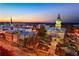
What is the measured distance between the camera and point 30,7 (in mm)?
1561

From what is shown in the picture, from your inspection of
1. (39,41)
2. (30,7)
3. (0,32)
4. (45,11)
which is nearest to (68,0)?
(45,11)

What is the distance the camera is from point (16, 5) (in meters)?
1.56

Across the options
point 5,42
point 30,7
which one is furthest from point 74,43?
point 5,42

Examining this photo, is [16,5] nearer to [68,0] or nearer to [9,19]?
[9,19]

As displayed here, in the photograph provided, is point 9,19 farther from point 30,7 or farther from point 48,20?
point 48,20

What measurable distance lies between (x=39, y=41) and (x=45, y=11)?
282 millimetres

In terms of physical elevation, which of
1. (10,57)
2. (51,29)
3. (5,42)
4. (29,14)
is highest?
(29,14)

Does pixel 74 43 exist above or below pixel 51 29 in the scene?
below

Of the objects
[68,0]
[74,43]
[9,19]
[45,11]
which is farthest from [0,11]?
[74,43]

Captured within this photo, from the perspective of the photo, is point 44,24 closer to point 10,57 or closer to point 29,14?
point 29,14

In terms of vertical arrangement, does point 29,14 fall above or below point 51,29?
above

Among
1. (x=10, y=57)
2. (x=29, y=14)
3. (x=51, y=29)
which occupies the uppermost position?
(x=29, y=14)

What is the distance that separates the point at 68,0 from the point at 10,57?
75 cm

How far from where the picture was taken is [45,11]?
1.56 m
